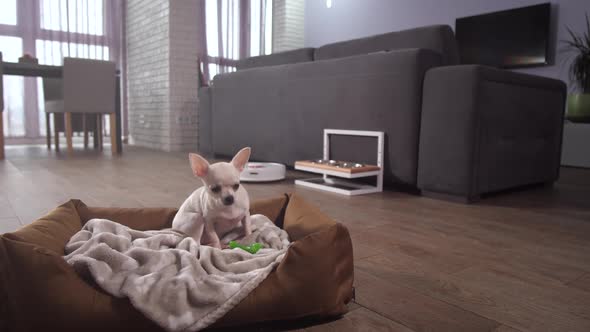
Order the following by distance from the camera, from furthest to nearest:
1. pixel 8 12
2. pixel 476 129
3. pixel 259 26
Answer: pixel 259 26, pixel 8 12, pixel 476 129

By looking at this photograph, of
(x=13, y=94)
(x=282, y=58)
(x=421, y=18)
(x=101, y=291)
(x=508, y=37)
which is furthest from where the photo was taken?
(x=421, y=18)

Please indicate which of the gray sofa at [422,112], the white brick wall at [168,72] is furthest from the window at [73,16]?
the gray sofa at [422,112]

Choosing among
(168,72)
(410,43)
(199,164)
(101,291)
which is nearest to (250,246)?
(199,164)

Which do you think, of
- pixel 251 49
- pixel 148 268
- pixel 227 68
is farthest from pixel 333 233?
pixel 251 49

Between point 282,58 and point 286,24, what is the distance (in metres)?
3.84

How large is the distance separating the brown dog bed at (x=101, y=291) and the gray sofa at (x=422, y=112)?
1.30m

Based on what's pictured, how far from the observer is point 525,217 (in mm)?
1926

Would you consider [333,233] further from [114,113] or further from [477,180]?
[114,113]

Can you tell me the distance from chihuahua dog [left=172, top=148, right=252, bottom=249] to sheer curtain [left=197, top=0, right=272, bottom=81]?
5.23m

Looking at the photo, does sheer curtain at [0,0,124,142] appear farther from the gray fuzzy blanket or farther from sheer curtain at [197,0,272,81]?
the gray fuzzy blanket

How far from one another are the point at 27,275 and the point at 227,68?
604 cm

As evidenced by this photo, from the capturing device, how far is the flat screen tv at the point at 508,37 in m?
4.54

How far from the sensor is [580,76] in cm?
420

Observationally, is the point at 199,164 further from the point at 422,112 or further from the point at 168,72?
the point at 168,72
